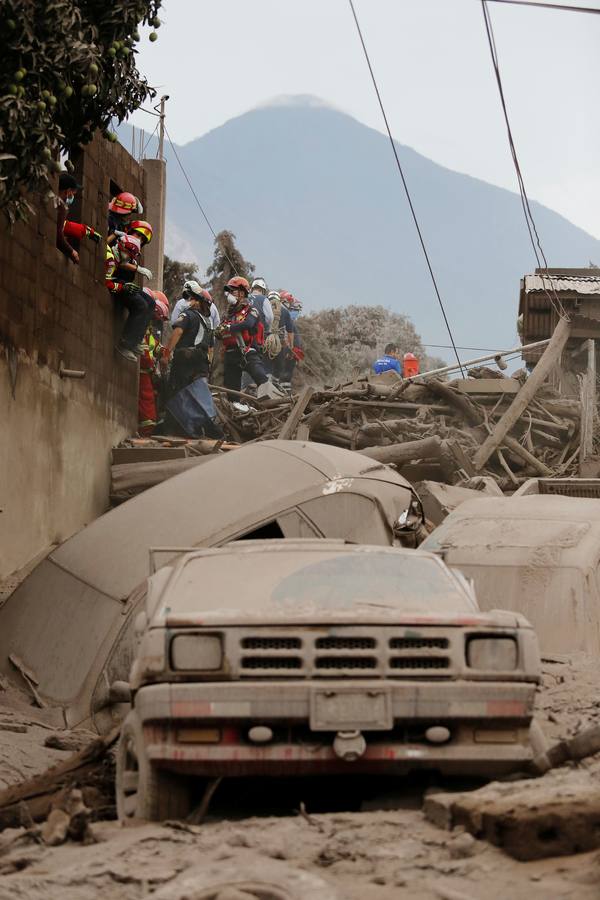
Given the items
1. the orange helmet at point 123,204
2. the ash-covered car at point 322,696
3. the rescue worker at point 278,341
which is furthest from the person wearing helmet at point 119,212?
the ash-covered car at point 322,696

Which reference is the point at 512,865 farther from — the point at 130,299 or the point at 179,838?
the point at 130,299

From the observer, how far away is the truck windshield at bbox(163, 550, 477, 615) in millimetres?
6777

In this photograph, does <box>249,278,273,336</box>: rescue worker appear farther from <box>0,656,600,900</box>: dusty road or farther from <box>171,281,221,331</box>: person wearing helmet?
<box>0,656,600,900</box>: dusty road

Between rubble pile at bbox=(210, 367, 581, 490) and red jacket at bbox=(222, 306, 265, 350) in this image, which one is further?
red jacket at bbox=(222, 306, 265, 350)

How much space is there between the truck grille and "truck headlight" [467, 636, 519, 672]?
0.23 ft

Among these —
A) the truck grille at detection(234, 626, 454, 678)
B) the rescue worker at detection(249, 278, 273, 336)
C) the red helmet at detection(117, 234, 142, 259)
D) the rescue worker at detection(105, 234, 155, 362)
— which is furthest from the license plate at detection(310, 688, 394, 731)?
the rescue worker at detection(249, 278, 273, 336)

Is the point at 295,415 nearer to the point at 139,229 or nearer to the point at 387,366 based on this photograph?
the point at 139,229

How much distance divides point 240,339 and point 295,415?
12.5ft

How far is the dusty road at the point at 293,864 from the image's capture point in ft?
15.8

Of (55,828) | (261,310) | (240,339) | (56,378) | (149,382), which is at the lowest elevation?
(55,828)

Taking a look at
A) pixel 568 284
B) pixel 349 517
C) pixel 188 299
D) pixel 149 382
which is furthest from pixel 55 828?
pixel 568 284

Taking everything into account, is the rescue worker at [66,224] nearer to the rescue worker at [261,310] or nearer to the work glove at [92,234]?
the work glove at [92,234]

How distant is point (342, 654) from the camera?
618 cm

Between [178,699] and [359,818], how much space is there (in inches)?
37.5
